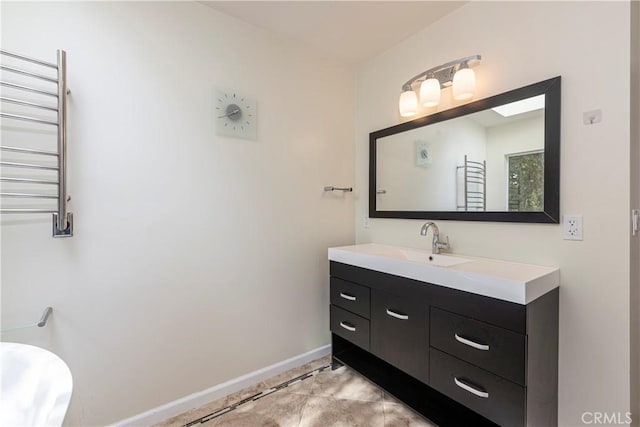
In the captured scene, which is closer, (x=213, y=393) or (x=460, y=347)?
(x=460, y=347)

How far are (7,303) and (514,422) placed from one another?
7.08ft

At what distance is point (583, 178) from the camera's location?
4.29ft

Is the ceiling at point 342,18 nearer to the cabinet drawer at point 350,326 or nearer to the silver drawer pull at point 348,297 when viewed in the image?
the silver drawer pull at point 348,297

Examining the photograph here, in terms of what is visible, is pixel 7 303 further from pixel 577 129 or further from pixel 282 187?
pixel 577 129

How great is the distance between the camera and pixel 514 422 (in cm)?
116

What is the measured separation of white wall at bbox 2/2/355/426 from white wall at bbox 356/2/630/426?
1.23m

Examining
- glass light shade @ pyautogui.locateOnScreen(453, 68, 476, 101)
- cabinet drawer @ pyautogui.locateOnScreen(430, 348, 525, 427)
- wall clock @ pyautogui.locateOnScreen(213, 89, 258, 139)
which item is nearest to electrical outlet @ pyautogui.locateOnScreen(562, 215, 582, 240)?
cabinet drawer @ pyautogui.locateOnScreen(430, 348, 525, 427)

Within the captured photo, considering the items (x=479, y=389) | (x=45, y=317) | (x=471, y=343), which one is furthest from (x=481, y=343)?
(x=45, y=317)

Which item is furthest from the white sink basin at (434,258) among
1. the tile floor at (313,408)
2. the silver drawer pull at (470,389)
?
the tile floor at (313,408)

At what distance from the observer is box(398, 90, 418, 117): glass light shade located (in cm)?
192

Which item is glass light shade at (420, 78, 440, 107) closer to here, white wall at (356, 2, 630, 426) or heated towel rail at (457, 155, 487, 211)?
white wall at (356, 2, 630, 426)

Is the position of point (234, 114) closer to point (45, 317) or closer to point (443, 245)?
point (45, 317)

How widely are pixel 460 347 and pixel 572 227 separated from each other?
2.51ft

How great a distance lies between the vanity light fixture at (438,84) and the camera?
165 cm
